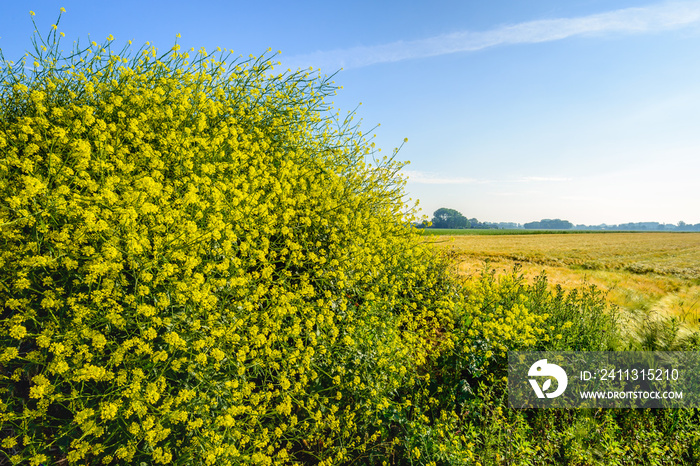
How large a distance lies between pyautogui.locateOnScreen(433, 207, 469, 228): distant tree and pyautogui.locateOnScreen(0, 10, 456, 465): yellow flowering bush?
94008mm

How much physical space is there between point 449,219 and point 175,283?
350 ft

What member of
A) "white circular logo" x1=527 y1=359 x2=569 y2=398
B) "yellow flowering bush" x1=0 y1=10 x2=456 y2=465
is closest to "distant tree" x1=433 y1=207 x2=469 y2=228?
"white circular logo" x1=527 y1=359 x2=569 y2=398

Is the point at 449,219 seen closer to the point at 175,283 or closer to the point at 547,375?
the point at 547,375

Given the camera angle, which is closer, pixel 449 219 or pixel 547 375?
pixel 547 375

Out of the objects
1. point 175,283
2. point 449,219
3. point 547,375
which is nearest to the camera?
point 175,283

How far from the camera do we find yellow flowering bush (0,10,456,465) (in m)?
2.63

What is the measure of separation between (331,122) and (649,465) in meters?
5.64

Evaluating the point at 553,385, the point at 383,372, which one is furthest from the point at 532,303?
the point at 383,372

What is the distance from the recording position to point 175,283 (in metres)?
2.72

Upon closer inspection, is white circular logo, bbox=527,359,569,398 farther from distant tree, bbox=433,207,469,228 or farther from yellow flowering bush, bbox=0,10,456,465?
distant tree, bbox=433,207,469,228

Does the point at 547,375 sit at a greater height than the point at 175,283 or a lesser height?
lesser

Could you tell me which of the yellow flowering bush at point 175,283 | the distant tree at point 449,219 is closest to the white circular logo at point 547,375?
the yellow flowering bush at point 175,283

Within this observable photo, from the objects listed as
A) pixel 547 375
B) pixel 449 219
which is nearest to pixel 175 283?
pixel 547 375

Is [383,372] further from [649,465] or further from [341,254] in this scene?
[649,465]
